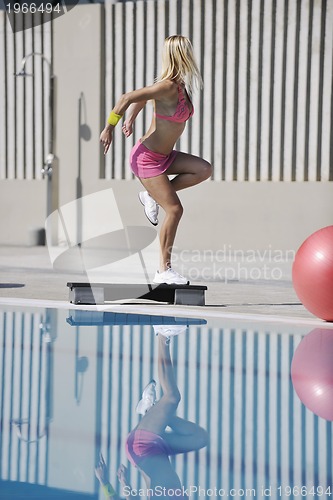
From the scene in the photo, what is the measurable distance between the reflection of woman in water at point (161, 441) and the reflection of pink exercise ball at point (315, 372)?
602 millimetres

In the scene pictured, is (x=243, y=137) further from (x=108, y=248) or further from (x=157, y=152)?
(x=157, y=152)

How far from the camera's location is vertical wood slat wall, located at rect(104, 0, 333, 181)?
45.1 ft

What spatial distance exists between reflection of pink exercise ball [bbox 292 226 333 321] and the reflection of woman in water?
1.86 m

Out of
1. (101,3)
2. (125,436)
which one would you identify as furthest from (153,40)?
(125,436)

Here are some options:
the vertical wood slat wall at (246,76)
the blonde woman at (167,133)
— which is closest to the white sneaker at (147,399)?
the blonde woman at (167,133)

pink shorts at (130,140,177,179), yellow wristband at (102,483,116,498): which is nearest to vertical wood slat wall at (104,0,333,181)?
pink shorts at (130,140,177,179)

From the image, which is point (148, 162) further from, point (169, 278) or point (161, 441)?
point (161, 441)

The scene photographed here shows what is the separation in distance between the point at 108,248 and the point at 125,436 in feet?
36.6

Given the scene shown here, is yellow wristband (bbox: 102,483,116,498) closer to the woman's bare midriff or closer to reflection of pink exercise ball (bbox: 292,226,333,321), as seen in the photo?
reflection of pink exercise ball (bbox: 292,226,333,321)

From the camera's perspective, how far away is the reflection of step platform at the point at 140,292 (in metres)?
7.72

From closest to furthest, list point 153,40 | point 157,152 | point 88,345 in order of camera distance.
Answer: point 88,345 < point 157,152 < point 153,40

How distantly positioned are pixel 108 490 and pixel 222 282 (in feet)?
22.4

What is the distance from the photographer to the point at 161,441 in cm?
371

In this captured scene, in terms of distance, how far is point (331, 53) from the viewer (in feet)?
44.5
